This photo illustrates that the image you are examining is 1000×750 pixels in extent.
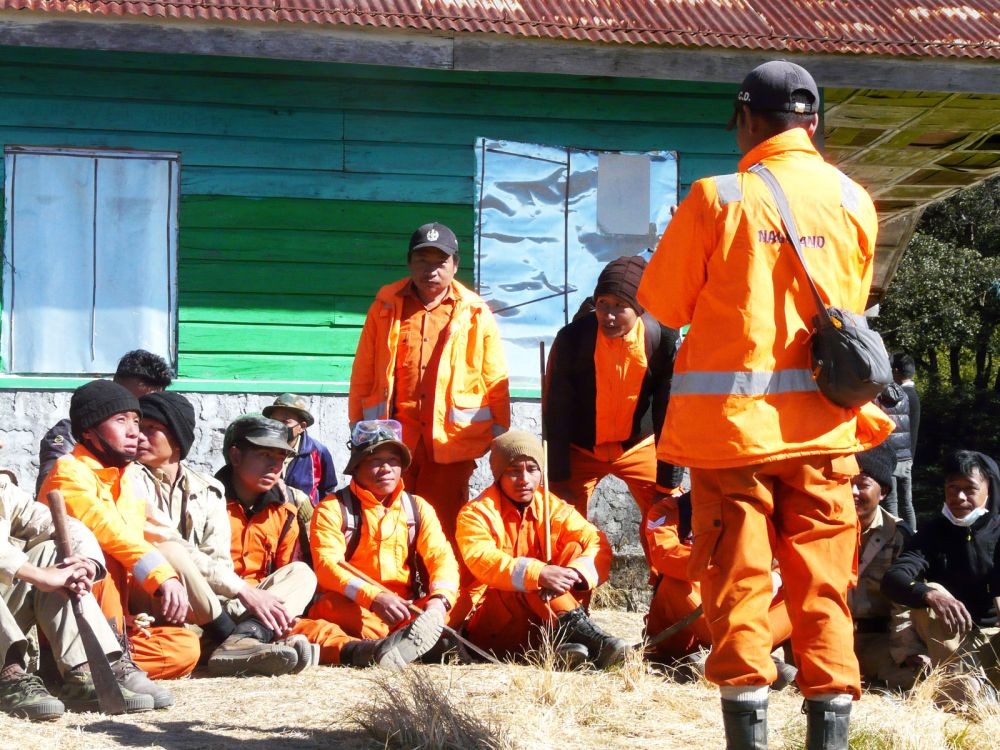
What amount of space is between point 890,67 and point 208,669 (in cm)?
551

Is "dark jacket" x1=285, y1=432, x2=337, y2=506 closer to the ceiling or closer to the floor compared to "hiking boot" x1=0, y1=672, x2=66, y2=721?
closer to the ceiling

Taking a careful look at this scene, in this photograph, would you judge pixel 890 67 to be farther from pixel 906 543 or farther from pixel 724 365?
pixel 724 365

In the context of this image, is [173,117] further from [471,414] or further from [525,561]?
[525,561]

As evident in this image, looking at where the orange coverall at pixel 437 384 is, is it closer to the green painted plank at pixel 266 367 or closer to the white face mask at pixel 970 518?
the green painted plank at pixel 266 367

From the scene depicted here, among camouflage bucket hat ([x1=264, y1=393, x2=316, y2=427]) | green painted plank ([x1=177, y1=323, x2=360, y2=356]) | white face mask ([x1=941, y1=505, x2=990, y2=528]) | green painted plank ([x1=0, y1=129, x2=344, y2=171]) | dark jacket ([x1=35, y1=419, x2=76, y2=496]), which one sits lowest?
white face mask ([x1=941, y1=505, x2=990, y2=528])

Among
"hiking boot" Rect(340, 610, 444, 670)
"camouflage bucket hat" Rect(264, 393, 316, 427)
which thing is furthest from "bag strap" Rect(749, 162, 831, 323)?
"camouflage bucket hat" Rect(264, 393, 316, 427)

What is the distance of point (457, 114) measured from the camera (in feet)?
28.1

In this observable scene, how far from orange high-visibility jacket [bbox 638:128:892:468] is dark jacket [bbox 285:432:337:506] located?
3.83 meters

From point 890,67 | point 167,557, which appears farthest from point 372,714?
point 890,67

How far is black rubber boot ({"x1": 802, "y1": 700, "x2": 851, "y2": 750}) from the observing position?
369 centimetres

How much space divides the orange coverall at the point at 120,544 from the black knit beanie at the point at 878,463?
307cm

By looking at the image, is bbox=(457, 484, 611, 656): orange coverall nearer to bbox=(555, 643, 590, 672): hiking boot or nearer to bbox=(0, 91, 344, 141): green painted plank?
bbox=(555, 643, 590, 672): hiking boot

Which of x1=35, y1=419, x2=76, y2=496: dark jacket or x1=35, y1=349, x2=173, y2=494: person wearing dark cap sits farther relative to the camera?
x1=35, y1=349, x2=173, y2=494: person wearing dark cap

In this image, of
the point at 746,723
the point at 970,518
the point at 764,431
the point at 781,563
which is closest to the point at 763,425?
the point at 764,431
